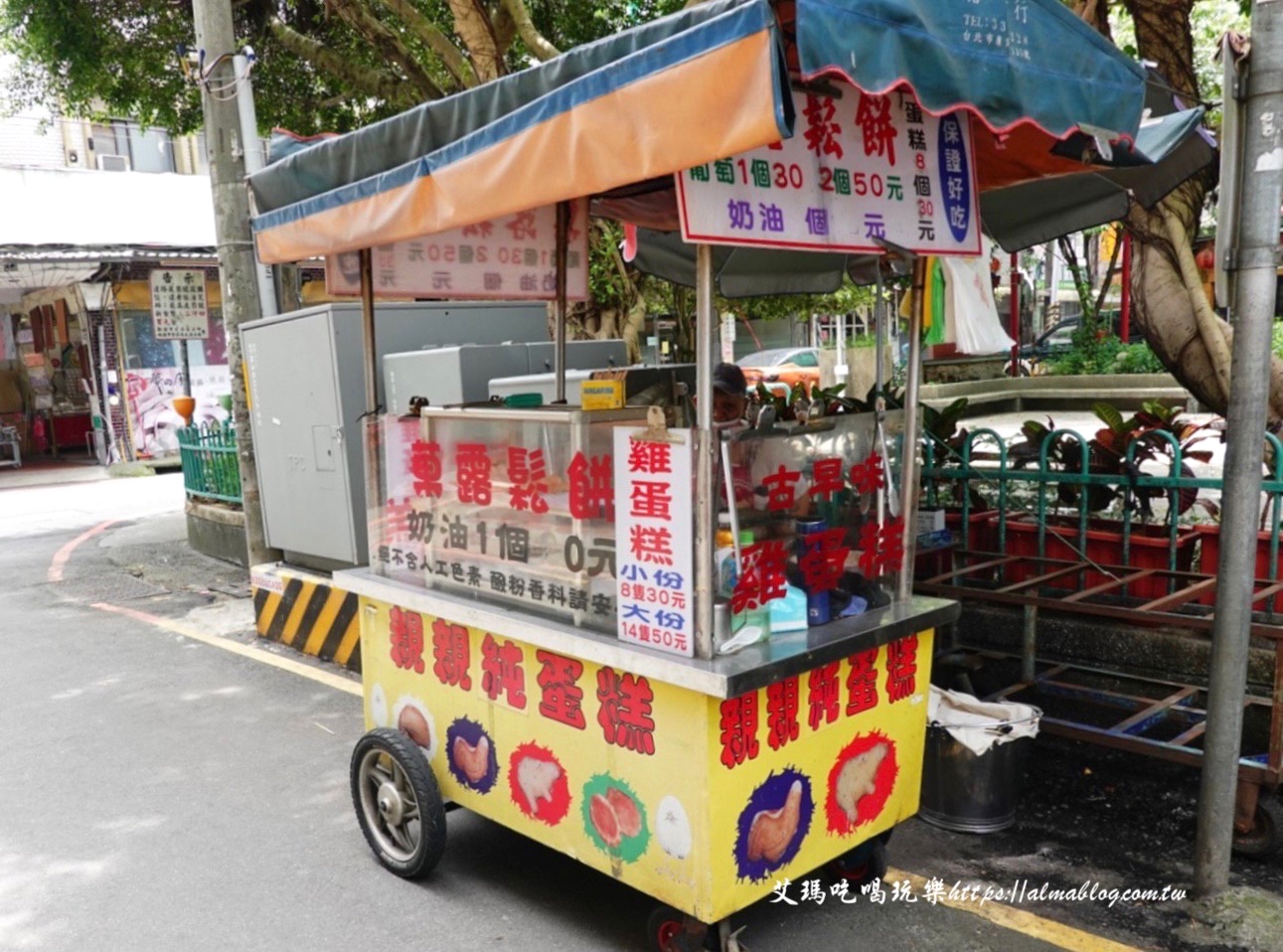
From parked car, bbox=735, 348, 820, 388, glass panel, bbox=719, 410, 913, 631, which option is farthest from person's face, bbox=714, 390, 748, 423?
parked car, bbox=735, 348, 820, 388

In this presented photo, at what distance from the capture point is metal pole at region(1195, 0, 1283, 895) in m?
2.90

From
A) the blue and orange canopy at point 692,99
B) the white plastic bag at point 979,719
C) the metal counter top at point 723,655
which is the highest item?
the blue and orange canopy at point 692,99

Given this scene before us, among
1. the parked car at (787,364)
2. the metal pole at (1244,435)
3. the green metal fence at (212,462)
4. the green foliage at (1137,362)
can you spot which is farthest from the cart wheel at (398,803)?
the green foliage at (1137,362)

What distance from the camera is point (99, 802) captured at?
420 cm

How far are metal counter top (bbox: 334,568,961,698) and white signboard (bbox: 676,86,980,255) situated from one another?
1.06 m

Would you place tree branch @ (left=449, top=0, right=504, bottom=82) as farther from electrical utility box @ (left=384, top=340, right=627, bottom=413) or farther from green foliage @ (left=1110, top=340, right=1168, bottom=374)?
green foliage @ (left=1110, top=340, right=1168, bottom=374)

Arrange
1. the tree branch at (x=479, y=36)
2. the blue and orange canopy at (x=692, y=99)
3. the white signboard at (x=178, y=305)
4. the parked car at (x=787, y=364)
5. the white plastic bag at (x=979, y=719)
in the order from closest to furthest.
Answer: the blue and orange canopy at (x=692, y=99)
the white plastic bag at (x=979, y=719)
the tree branch at (x=479, y=36)
the white signboard at (x=178, y=305)
the parked car at (x=787, y=364)

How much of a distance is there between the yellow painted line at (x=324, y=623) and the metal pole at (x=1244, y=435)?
4.57m

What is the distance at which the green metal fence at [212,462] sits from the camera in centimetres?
884

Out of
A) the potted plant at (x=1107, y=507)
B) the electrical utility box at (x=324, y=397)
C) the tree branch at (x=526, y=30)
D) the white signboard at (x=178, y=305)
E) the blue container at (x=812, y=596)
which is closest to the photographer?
the blue container at (x=812, y=596)

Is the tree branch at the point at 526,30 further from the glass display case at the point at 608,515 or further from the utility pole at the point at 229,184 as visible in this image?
the glass display case at the point at 608,515

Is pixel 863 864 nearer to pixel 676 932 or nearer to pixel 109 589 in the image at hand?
pixel 676 932

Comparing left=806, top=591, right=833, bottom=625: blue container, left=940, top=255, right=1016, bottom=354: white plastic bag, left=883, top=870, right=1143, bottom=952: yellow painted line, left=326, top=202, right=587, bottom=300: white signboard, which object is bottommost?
left=883, top=870, right=1143, bottom=952: yellow painted line

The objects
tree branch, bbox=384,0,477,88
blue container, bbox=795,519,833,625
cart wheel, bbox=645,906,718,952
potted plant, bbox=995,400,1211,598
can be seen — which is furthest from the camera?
tree branch, bbox=384,0,477,88
